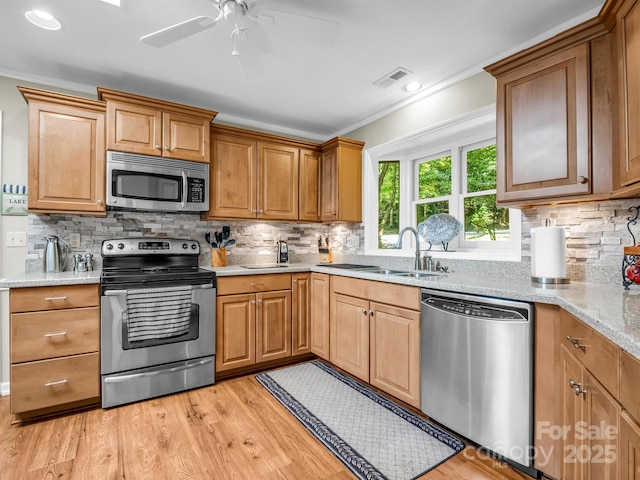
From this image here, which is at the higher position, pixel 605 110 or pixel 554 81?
pixel 554 81

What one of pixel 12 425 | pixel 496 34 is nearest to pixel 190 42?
pixel 496 34

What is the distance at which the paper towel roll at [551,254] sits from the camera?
1.84 m

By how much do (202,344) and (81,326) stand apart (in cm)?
83

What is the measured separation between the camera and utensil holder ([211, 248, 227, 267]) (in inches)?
129

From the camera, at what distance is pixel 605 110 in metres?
1.63

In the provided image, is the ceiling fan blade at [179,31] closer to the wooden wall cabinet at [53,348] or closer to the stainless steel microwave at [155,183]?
the stainless steel microwave at [155,183]

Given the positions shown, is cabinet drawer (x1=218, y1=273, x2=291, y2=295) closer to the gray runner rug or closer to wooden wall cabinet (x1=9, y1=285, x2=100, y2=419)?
the gray runner rug

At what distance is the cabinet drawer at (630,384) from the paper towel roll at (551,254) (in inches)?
39.4

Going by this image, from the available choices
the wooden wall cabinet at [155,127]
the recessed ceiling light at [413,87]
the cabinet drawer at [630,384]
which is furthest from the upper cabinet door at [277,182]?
the cabinet drawer at [630,384]

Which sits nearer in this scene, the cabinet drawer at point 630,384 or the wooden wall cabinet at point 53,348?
the cabinet drawer at point 630,384

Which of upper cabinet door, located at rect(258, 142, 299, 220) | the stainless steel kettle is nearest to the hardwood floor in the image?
the stainless steel kettle

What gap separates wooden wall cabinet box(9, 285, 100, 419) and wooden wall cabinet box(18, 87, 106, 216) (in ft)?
2.26

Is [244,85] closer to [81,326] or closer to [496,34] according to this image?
[496,34]

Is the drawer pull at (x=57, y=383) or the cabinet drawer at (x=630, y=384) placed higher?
the cabinet drawer at (x=630, y=384)
